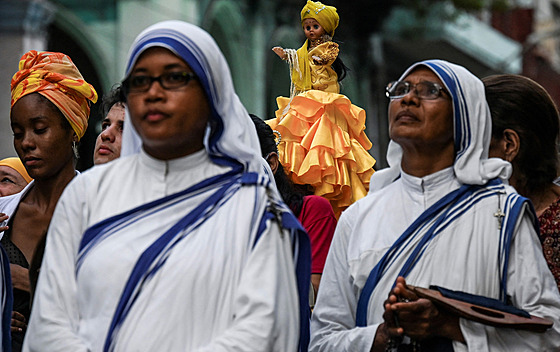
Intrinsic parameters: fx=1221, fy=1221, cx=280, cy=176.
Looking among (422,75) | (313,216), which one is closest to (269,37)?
(313,216)

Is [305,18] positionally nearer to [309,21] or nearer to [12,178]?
[309,21]

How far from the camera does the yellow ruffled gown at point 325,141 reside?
6570mm

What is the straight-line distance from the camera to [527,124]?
553 centimetres

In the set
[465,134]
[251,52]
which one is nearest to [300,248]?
[465,134]

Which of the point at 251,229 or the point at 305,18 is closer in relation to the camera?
the point at 251,229

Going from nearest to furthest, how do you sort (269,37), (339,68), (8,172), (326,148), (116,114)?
(116,114) < (326,148) < (339,68) < (8,172) < (269,37)

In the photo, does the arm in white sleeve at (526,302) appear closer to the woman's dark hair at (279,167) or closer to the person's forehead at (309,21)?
the woman's dark hair at (279,167)

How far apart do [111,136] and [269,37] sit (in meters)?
13.7

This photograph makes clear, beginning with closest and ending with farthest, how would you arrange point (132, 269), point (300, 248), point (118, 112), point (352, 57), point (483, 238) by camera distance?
point (132, 269), point (300, 248), point (483, 238), point (118, 112), point (352, 57)

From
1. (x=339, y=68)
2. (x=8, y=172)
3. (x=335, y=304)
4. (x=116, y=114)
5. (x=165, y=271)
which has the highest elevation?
(x=339, y=68)

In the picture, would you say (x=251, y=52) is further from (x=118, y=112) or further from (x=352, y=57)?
(x=118, y=112)

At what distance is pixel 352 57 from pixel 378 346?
19.8m

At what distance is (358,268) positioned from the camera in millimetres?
4766

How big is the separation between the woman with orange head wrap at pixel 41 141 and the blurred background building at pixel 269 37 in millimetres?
1818
